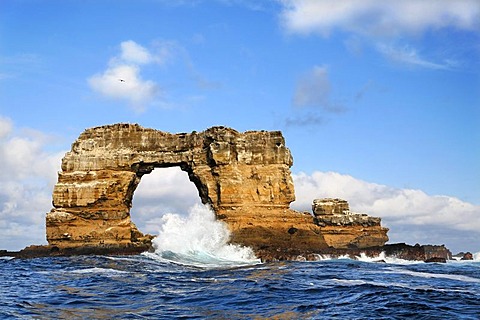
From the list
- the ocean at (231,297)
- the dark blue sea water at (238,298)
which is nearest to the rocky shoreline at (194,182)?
the ocean at (231,297)

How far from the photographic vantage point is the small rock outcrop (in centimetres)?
6022

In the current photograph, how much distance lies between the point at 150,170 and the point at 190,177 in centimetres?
359

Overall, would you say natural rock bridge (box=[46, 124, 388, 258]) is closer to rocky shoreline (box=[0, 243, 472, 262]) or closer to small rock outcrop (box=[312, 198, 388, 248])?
rocky shoreline (box=[0, 243, 472, 262])

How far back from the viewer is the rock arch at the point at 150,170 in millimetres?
44406

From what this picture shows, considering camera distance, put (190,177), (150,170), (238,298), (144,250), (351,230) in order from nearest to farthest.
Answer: (238,298) → (144,250) → (150,170) → (190,177) → (351,230)

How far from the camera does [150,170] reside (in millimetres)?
48125

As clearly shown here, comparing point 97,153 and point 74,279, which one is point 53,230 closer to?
point 97,153

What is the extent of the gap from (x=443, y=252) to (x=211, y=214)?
28.6m

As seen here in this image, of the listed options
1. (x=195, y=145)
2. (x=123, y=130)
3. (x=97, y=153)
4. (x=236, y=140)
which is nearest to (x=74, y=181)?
(x=97, y=153)

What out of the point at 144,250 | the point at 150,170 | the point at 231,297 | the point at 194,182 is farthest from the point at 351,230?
the point at 231,297

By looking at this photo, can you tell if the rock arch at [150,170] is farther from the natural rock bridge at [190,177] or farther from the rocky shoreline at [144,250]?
the rocky shoreline at [144,250]

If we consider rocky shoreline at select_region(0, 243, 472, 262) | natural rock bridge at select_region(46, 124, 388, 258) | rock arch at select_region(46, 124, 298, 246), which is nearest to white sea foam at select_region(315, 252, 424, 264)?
rocky shoreline at select_region(0, 243, 472, 262)

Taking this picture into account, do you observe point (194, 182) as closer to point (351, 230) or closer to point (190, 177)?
point (190, 177)

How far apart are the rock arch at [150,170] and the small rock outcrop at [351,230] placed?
16.4 m
